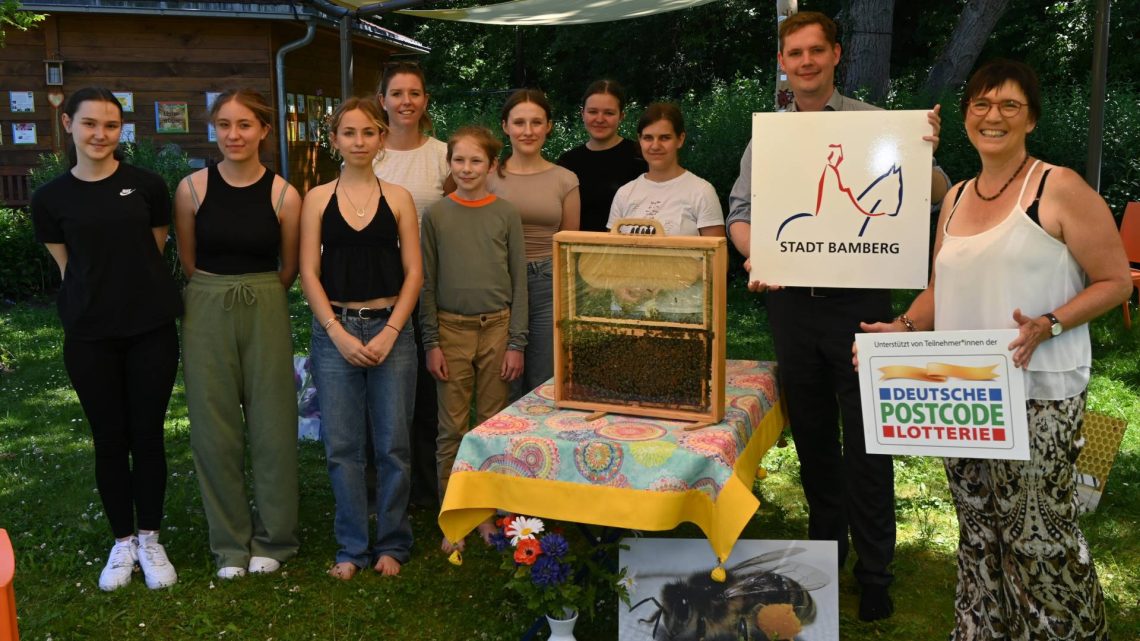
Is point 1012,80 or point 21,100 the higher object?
point 21,100

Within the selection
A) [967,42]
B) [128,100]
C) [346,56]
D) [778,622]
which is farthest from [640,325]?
[967,42]

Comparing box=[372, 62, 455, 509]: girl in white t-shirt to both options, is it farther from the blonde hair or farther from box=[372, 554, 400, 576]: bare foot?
box=[372, 554, 400, 576]: bare foot

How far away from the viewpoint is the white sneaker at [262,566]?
406 centimetres

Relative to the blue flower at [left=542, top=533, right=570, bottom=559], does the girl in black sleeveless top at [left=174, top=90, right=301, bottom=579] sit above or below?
above

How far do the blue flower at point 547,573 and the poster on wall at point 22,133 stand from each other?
12.8m

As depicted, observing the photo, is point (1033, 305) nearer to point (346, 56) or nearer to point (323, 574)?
point (323, 574)

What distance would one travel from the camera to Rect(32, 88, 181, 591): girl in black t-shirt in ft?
11.9

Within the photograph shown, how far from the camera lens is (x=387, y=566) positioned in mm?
4055

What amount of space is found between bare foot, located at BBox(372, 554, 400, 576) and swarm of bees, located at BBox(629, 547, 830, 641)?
1276mm

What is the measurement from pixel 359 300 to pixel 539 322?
31.1 inches

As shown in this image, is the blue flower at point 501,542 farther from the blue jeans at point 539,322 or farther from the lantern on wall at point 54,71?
the lantern on wall at point 54,71

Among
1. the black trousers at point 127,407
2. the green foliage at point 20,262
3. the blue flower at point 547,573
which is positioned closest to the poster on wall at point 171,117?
the green foliage at point 20,262

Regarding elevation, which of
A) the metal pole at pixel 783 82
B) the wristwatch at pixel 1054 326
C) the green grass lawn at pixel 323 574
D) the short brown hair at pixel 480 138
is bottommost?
the green grass lawn at pixel 323 574

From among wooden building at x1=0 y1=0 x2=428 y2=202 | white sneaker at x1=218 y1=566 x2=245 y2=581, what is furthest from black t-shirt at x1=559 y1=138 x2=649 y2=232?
wooden building at x1=0 y1=0 x2=428 y2=202
